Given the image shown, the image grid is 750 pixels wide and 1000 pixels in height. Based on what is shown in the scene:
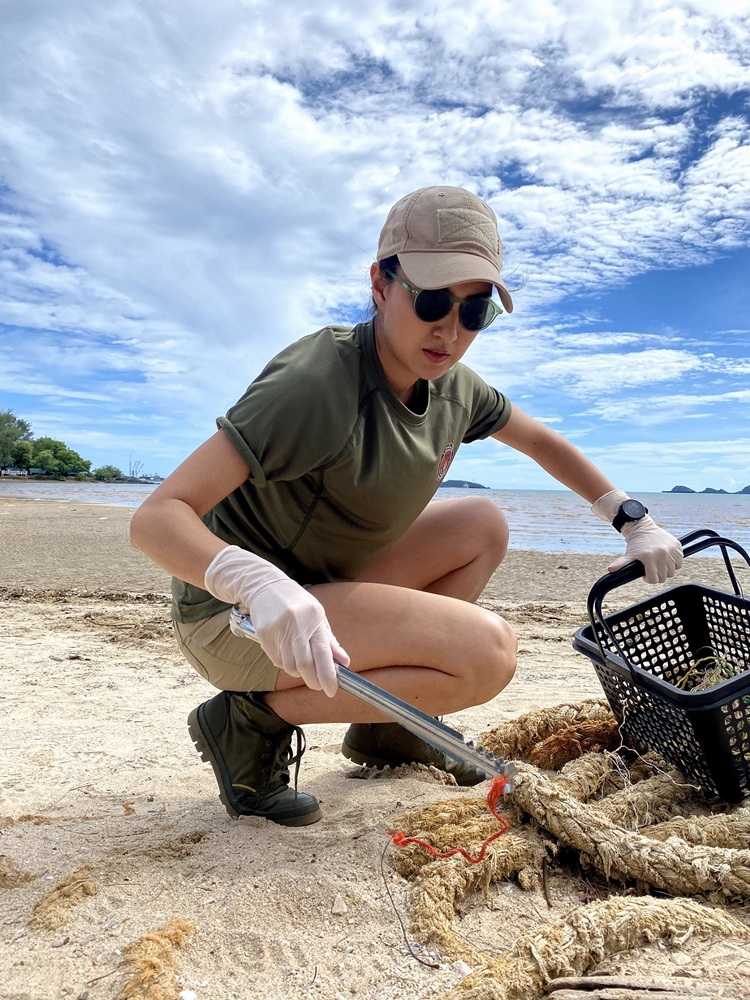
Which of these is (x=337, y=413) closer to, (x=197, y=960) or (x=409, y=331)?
(x=409, y=331)

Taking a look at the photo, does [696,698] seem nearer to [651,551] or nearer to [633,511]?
[651,551]

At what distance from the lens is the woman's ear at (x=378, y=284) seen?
2229 millimetres

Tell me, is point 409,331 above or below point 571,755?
above

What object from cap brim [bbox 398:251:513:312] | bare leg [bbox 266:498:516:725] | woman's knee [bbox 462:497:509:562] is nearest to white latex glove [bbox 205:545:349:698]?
bare leg [bbox 266:498:516:725]

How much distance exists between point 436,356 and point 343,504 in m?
0.51

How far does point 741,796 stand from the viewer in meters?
2.07

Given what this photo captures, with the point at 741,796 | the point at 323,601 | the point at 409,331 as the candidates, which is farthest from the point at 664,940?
the point at 409,331

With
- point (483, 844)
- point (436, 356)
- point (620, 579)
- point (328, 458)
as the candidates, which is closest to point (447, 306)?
point (436, 356)

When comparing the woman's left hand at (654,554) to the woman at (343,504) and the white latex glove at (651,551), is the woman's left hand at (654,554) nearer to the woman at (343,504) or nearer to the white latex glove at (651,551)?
the white latex glove at (651,551)

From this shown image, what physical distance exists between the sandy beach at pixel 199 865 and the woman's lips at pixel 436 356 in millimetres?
1329

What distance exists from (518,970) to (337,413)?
4.41 feet

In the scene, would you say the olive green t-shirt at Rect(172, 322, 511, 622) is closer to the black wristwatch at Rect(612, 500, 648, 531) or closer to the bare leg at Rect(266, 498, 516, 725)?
the bare leg at Rect(266, 498, 516, 725)

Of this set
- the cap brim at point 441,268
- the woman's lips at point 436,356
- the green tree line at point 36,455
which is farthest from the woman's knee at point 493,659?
the green tree line at point 36,455

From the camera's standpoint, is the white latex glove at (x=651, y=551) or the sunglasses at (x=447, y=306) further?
the white latex glove at (x=651, y=551)
